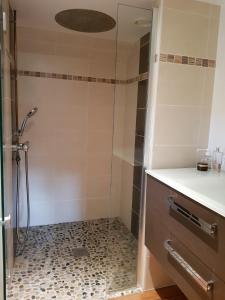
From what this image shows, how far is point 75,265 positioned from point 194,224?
121 centimetres

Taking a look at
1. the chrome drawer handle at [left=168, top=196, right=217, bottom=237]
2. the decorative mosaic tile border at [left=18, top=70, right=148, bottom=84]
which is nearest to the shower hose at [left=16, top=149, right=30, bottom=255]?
the decorative mosaic tile border at [left=18, top=70, right=148, bottom=84]

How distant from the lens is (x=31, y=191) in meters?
2.51

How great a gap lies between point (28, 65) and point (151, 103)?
1293 millimetres

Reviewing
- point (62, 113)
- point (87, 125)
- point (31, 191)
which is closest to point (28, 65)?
point (62, 113)

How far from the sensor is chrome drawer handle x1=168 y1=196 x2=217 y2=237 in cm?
105

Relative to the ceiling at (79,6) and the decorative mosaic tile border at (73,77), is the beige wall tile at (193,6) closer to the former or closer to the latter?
the ceiling at (79,6)

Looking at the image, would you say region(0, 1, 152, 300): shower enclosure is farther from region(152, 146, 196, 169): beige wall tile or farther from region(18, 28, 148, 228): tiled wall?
region(152, 146, 196, 169): beige wall tile

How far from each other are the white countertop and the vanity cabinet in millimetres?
29

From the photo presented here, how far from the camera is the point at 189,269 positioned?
1.19m

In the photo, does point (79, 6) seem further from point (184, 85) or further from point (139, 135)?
point (139, 135)

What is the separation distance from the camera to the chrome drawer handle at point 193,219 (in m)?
1.05

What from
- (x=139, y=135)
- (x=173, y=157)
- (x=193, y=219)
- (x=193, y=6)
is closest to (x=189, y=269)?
(x=193, y=219)

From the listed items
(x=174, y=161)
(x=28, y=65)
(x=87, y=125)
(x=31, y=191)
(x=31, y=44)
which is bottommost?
(x=31, y=191)

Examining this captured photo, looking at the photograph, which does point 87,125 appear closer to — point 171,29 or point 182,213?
point 171,29
